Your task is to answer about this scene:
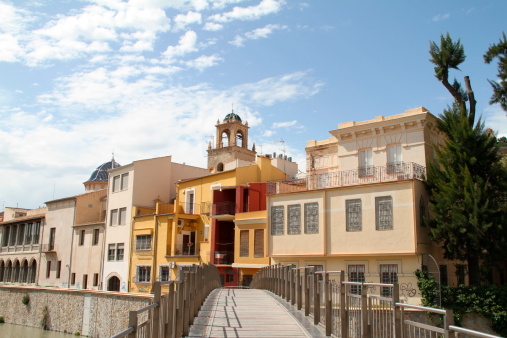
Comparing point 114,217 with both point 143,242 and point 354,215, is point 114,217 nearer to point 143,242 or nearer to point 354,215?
point 143,242

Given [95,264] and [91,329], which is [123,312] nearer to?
[91,329]

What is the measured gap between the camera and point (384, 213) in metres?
26.9

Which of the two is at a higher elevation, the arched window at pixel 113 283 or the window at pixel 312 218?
the window at pixel 312 218

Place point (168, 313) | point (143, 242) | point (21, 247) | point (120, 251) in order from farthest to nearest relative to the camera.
A: point (21, 247), point (120, 251), point (143, 242), point (168, 313)

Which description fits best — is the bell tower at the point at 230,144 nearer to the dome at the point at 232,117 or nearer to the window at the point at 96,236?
the dome at the point at 232,117

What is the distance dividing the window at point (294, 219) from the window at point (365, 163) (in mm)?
4461

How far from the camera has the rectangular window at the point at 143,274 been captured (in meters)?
40.9

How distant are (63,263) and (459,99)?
127ft

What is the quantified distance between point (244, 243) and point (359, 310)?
26586mm

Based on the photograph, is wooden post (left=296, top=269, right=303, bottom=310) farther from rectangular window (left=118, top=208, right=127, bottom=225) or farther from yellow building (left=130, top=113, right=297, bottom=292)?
rectangular window (left=118, top=208, right=127, bottom=225)

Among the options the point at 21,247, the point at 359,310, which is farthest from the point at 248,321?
the point at 21,247

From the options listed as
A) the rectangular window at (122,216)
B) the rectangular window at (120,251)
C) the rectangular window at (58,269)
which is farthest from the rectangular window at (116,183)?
the rectangular window at (58,269)

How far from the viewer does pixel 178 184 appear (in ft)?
143

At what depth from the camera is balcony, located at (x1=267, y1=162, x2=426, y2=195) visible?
28.2m
